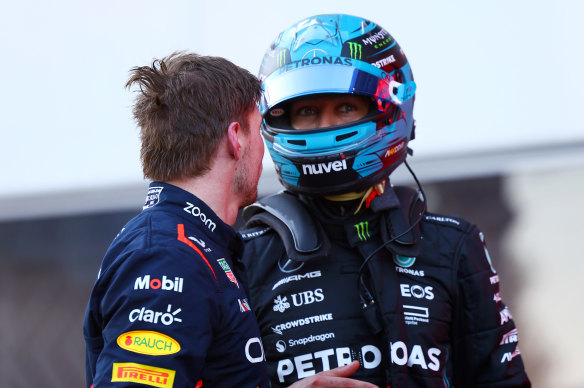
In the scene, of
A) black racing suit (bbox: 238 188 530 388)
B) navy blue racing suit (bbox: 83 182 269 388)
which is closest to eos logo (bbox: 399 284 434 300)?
black racing suit (bbox: 238 188 530 388)

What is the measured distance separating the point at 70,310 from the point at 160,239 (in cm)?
172

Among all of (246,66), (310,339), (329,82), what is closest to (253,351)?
(310,339)

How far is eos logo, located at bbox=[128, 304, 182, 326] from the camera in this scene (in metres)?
1.20

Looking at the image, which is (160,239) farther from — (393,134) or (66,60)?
(66,60)

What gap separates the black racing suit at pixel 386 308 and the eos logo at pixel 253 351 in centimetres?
35

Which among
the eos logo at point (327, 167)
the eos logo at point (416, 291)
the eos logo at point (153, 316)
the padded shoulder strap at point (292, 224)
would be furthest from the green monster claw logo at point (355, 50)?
the eos logo at point (153, 316)

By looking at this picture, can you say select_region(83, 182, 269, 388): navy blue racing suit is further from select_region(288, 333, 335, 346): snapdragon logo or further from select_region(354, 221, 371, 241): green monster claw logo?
select_region(354, 221, 371, 241): green monster claw logo

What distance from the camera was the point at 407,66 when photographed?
6.48ft

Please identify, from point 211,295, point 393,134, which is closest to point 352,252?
point 393,134

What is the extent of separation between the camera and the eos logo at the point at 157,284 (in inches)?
47.9

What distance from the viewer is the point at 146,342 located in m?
1.19

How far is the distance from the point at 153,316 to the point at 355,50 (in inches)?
37.5

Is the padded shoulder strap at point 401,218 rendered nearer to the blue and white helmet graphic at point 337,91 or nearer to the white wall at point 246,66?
the blue and white helmet graphic at point 337,91

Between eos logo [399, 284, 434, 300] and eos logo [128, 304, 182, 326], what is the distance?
72 centimetres
